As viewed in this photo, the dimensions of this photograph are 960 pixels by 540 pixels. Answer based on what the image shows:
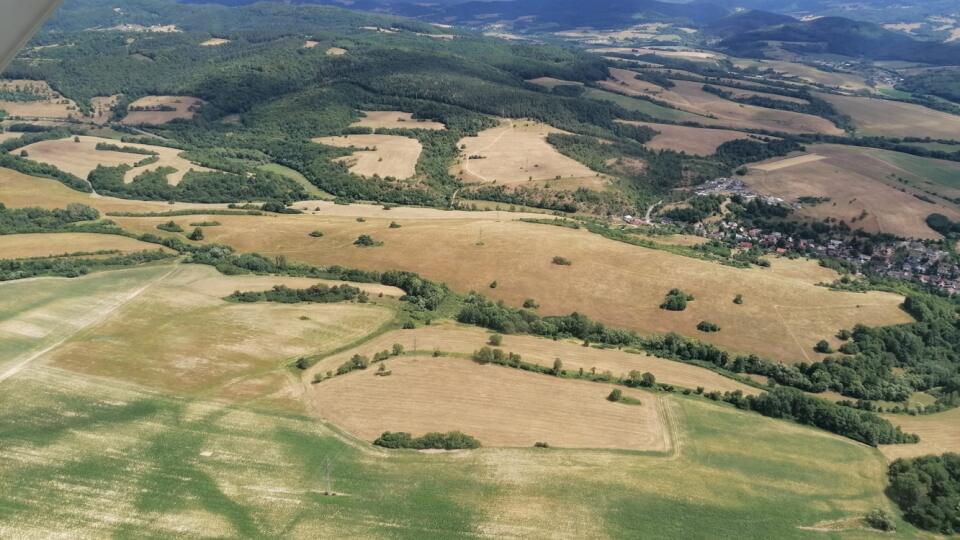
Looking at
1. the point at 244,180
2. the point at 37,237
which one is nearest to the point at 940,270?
the point at 244,180

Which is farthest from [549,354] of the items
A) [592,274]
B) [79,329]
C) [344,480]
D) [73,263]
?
[73,263]

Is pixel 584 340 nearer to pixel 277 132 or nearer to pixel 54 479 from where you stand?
pixel 54 479

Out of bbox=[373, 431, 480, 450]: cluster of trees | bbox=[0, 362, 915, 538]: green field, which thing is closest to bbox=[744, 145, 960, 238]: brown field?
bbox=[0, 362, 915, 538]: green field

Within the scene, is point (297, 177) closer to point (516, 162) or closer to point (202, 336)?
point (516, 162)

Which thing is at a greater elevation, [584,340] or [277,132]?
[277,132]

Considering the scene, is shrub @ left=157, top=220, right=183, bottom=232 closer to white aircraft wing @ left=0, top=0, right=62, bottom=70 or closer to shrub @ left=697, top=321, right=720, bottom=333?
shrub @ left=697, top=321, right=720, bottom=333
